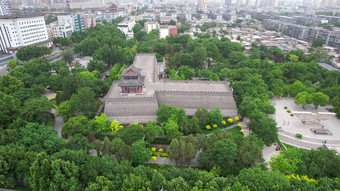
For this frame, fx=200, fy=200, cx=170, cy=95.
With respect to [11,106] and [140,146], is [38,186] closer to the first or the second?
[140,146]

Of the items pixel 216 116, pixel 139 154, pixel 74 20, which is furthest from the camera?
pixel 74 20

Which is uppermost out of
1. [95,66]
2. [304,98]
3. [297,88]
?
[95,66]

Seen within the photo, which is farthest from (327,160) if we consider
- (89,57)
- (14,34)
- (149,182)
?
(14,34)

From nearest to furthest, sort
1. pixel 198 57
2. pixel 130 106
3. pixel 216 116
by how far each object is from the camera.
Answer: pixel 216 116 < pixel 130 106 < pixel 198 57

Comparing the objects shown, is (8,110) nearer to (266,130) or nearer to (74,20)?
(266,130)

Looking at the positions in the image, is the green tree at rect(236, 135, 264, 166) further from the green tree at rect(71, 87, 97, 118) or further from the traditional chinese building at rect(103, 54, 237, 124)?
the green tree at rect(71, 87, 97, 118)

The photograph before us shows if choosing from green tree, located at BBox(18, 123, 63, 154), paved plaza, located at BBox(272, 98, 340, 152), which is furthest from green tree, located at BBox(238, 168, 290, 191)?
green tree, located at BBox(18, 123, 63, 154)

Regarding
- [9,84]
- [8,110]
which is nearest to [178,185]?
[8,110]
